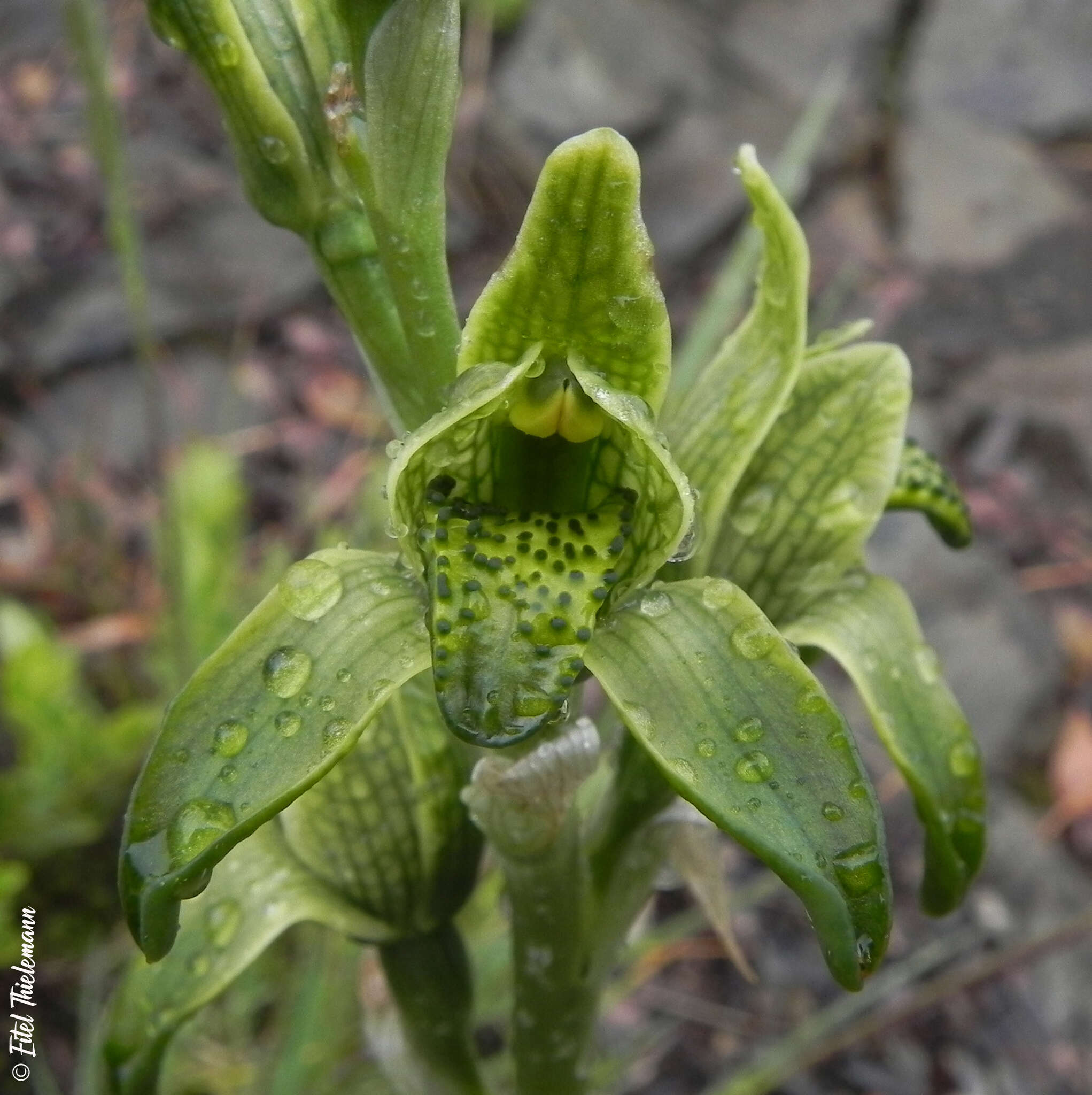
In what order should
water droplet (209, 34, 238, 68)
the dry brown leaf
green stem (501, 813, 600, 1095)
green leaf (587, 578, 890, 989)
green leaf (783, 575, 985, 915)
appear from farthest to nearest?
the dry brown leaf, green stem (501, 813, 600, 1095), green leaf (783, 575, 985, 915), water droplet (209, 34, 238, 68), green leaf (587, 578, 890, 989)

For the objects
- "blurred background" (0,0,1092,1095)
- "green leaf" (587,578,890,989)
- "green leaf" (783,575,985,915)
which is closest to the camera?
"green leaf" (587,578,890,989)

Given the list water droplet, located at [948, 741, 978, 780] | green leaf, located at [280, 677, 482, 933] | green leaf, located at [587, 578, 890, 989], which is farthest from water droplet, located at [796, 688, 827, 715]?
green leaf, located at [280, 677, 482, 933]

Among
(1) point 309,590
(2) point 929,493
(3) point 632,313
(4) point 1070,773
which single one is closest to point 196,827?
(1) point 309,590

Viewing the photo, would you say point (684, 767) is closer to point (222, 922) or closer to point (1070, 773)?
point (222, 922)

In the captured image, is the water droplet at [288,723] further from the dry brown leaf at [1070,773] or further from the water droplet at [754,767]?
the dry brown leaf at [1070,773]

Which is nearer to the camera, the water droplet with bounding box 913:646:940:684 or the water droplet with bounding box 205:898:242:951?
the water droplet with bounding box 913:646:940:684

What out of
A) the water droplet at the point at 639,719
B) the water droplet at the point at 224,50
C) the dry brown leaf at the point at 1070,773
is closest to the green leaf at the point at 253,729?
the water droplet at the point at 639,719

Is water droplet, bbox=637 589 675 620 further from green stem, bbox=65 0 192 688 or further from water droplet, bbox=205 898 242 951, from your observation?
green stem, bbox=65 0 192 688

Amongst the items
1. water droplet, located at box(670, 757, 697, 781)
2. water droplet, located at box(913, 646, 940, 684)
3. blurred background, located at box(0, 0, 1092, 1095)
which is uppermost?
water droplet, located at box(670, 757, 697, 781)

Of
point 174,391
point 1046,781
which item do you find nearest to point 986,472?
point 1046,781
